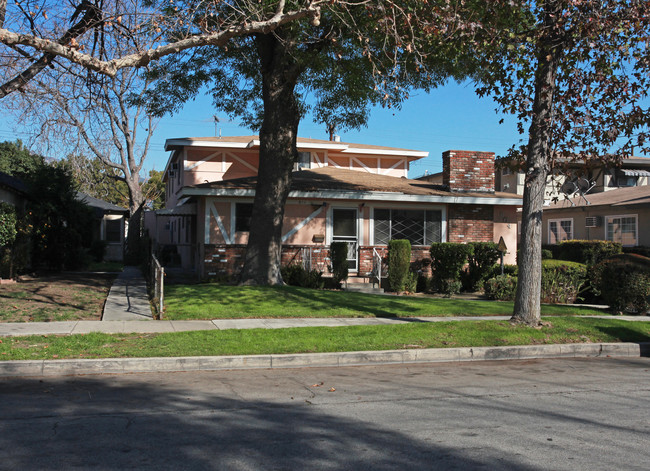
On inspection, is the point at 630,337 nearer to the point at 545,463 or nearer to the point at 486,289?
the point at 486,289

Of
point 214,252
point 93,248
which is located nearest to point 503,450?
point 214,252

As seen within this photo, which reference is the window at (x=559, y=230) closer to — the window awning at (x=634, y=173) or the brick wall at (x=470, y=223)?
the window awning at (x=634, y=173)

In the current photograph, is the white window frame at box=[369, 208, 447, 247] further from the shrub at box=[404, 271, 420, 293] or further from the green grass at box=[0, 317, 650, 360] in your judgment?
the green grass at box=[0, 317, 650, 360]

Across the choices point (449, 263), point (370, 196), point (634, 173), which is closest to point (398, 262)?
point (449, 263)

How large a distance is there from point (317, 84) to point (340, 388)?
36.9 feet

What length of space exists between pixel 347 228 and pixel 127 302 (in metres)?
8.87

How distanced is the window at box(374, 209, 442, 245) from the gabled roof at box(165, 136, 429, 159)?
9854mm

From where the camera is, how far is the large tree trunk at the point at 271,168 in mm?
15805

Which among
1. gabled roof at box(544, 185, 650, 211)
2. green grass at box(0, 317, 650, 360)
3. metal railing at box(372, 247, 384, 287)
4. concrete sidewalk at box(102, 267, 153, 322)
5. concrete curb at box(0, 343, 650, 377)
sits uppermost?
gabled roof at box(544, 185, 650, 211)

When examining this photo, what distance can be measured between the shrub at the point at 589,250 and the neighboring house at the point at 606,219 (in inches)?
60.1

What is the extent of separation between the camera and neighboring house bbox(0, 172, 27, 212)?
1834 centimetres

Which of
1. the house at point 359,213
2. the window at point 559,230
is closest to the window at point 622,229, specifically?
the window at point 559,230

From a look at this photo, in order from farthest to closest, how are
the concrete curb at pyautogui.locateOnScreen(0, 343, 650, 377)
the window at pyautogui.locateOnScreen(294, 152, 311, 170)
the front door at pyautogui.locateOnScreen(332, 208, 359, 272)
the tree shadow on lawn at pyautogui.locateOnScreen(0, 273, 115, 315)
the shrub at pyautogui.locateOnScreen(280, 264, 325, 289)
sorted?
1. the window at pyautogui.locateOnScreen(294, 152, 311, 170)
2. the front door at pyautogui.locateOnScreen(332, 208, 359, 272)
3. the shrub at pyautogui.locateOnScreen(280, 264, 325, 289)
4. the tree shadow on lawn at pyautogui.locateOnScreen(0, 273, 115, 315)
5. the concrete curb at pyautogui.locateOnScreen(0, 343, 650, 377)

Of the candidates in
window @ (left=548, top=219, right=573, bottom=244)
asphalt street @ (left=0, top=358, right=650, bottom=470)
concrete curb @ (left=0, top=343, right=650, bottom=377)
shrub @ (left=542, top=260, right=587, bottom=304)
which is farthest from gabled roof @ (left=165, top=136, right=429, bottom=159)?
asphalt street @ (left=0, top=358, right=650, bottom=470)
